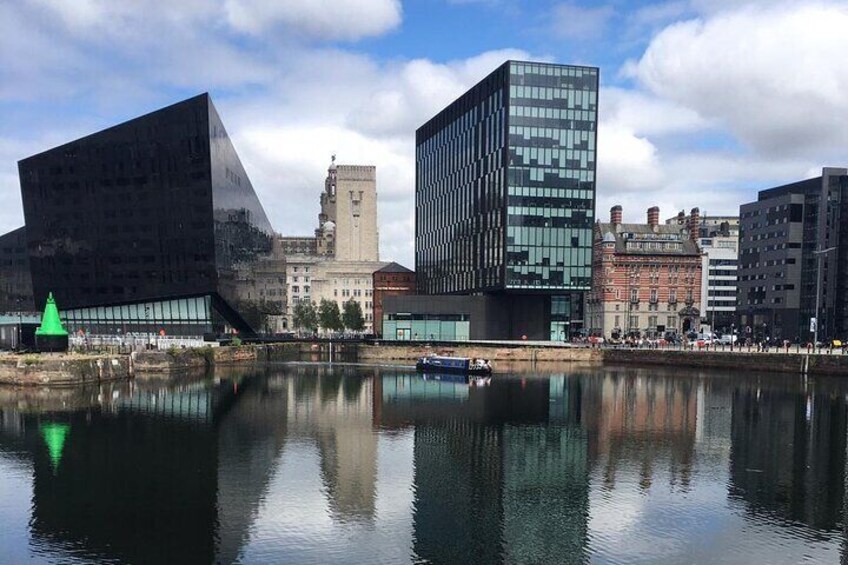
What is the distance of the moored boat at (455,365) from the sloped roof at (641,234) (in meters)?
65.8

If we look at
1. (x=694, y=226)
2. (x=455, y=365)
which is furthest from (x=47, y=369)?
(x=694, y=226)

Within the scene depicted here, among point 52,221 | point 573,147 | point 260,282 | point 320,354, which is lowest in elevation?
point 320,354

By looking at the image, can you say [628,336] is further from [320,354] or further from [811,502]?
[811,502]

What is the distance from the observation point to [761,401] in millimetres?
70562

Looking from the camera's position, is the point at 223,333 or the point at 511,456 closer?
the point at 511,456

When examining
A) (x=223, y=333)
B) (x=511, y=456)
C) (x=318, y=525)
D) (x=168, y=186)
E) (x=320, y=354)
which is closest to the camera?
(x=318, y=525)

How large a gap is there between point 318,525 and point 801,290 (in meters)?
143

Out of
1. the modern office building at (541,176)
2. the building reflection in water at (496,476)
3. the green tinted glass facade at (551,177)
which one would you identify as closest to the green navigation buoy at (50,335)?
the building reflection in water at (496,476)

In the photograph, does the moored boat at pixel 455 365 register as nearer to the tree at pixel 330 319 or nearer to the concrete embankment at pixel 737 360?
the concrete embankment at pixel 737 360

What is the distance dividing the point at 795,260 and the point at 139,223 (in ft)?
429

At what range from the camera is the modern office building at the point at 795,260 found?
136 metres

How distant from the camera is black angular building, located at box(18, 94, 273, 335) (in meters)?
100

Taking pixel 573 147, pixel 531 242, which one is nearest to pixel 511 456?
pixel 531 242

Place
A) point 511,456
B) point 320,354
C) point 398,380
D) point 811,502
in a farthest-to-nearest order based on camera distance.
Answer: point 320,354
point 398,380
point 511,456
point 811,502
